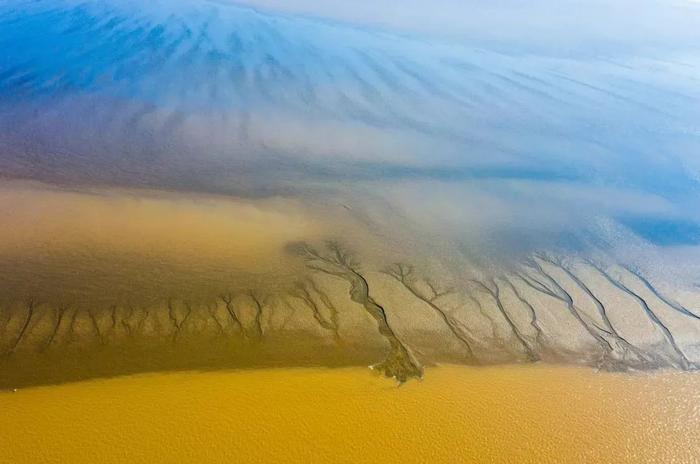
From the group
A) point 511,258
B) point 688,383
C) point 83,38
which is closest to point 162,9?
point 83,38

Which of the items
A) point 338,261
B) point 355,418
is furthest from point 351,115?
point 355,418

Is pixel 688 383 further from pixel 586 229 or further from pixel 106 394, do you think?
pixel 106 394

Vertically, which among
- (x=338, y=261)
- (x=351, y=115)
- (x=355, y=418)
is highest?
(x=351, y=115)

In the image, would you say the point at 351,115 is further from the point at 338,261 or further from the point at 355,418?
the point at 355,418

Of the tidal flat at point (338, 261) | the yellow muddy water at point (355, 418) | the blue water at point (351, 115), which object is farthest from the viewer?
the blue water at point (351, 115)

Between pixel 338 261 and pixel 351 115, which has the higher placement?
pixel 351 115

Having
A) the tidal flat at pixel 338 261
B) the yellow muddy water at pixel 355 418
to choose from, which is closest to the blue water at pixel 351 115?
the tidal flat at pixel 338 261

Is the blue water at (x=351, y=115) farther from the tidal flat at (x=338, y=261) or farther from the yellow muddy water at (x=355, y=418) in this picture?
the yellow muddy water at (x=355, y=418)

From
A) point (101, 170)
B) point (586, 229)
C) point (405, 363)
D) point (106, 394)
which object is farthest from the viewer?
point (101, 170)
